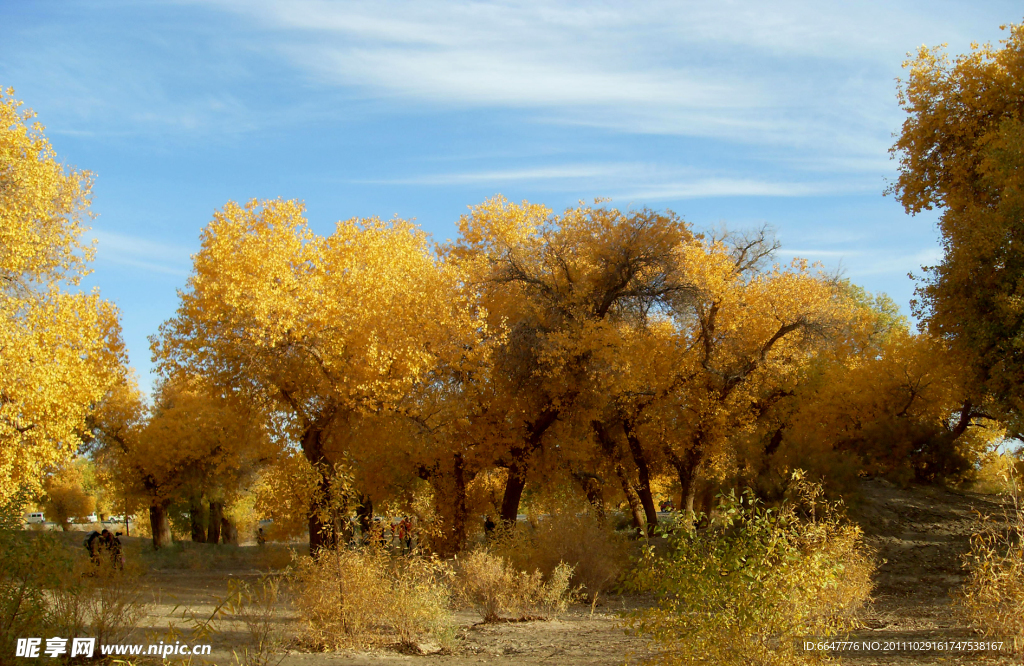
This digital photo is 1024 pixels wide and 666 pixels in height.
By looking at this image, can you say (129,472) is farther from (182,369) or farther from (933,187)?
(933,187)

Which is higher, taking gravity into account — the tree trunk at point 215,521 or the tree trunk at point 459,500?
the tree trunk at point 459,500

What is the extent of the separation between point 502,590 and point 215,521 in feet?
106

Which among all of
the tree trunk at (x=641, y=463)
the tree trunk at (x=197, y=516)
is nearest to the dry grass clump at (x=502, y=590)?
the tree trunk at (x=641, y=463)

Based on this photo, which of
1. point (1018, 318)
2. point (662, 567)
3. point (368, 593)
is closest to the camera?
point (662, 567)

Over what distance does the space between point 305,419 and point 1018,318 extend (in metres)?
15.8

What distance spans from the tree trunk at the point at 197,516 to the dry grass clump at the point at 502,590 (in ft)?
82.8

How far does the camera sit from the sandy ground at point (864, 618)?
9.34m

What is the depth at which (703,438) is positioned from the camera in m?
22.3

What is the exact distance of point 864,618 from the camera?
486 inches

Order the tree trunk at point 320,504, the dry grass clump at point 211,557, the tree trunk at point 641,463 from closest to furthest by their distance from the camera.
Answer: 1. the tree trunk at point 320,504
2. the tree trunk at point 641,463
3. the dry grass clump at point 211,557

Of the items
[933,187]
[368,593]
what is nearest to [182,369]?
[368,593]

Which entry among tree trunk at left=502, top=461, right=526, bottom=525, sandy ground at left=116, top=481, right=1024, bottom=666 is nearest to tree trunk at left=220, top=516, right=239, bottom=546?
sandy ground at left=116, top=481, right=1024, bottom=666

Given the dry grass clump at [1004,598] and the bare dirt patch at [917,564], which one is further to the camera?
the bare dirt patch at [917,564]

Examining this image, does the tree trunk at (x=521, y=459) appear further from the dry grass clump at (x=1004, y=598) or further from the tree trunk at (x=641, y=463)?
the dry grass clump at (x=1004, y=598)
